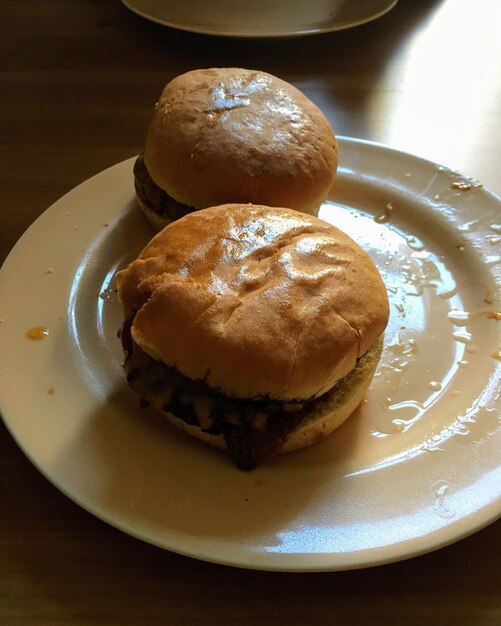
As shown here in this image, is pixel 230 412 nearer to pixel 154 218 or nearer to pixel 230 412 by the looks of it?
pixel 230 412

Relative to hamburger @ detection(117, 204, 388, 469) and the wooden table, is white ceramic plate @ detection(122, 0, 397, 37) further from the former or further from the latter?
hamburger @ detection(117, 204, 388, 469)

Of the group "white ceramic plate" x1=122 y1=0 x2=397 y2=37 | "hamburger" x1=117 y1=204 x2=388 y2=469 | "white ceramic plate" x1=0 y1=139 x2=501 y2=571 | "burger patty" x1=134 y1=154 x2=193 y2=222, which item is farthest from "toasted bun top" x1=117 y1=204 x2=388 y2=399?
"white ceramic plate" x1=122 y1=0 x2=397 y2=37

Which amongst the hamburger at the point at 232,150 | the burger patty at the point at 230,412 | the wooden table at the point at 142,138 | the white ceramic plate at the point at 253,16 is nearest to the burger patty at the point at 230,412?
the burger patty at the point at 230,412

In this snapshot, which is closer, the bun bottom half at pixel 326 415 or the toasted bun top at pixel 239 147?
the bun bottom half at pixel 326 415

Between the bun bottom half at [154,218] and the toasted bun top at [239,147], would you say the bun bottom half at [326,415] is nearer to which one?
the toasted bun top at [239,147]

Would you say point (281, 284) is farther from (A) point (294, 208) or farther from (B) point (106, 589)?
(B) point (106, 589)

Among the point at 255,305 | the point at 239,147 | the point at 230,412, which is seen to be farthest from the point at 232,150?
the point at 230,412
